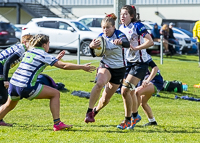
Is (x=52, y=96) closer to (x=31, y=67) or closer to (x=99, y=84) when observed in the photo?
(x=31, y=67)

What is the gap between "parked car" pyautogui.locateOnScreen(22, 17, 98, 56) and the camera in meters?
23.4

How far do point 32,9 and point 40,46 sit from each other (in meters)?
29.0

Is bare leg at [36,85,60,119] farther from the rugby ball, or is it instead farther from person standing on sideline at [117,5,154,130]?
person standing on sideline at [117,5,154,130]

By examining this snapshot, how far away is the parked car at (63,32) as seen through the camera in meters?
23.4

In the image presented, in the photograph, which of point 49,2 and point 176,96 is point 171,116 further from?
point 49,2

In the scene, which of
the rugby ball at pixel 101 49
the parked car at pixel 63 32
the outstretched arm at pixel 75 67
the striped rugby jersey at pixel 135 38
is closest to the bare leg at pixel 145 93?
the striped rugby jersey at pixel 135 38

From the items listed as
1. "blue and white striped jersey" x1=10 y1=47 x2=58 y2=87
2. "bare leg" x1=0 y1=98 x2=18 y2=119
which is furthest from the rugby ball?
"bare leg" x1=0 y1=98 x2=18 y2=119

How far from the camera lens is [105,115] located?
33.0 feet

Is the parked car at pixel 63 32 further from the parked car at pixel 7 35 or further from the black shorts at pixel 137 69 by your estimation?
the black shorts at pixel 137 69

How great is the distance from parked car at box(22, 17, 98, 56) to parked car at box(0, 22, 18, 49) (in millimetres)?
784

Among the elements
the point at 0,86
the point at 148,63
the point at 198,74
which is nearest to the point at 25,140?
the point at 0,86

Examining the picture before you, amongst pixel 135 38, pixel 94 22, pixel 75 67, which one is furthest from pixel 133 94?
pixel 94 22

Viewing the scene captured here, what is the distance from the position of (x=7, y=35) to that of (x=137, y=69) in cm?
1735

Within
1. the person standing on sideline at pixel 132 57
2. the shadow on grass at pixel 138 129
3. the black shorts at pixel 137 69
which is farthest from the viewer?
the black shorts at pixel 137 69
